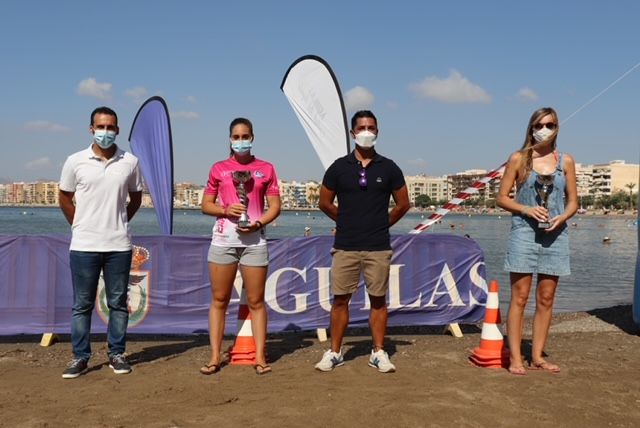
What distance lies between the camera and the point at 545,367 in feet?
14.7

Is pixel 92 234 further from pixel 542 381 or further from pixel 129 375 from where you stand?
pixel 542 381

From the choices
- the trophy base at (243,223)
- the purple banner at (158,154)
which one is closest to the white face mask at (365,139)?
the trophy base at (243,223)

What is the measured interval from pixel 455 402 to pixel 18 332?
444 cm

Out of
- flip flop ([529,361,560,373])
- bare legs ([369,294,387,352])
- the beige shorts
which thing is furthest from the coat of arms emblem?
flip flop ([529,361,560,373])

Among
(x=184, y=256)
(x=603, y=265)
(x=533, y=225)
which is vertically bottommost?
(x=603, y=265)

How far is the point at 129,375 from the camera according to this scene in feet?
14.3

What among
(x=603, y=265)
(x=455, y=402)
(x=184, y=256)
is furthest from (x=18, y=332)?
(x=603, y=265)

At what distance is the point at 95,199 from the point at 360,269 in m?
2.12

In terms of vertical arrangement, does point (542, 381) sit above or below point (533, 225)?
below

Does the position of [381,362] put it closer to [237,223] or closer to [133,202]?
[237,223]

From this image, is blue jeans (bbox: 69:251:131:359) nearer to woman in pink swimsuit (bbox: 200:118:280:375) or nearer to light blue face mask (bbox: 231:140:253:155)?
woman in pink swimsuit (bbox: 200:118:280:375)

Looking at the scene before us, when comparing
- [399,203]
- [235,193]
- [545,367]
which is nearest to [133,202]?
[235,193]

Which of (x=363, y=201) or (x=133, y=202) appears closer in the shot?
(x=363, y=201)

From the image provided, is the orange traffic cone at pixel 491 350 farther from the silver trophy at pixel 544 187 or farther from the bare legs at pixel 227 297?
the bare legs at pixel 227 297
